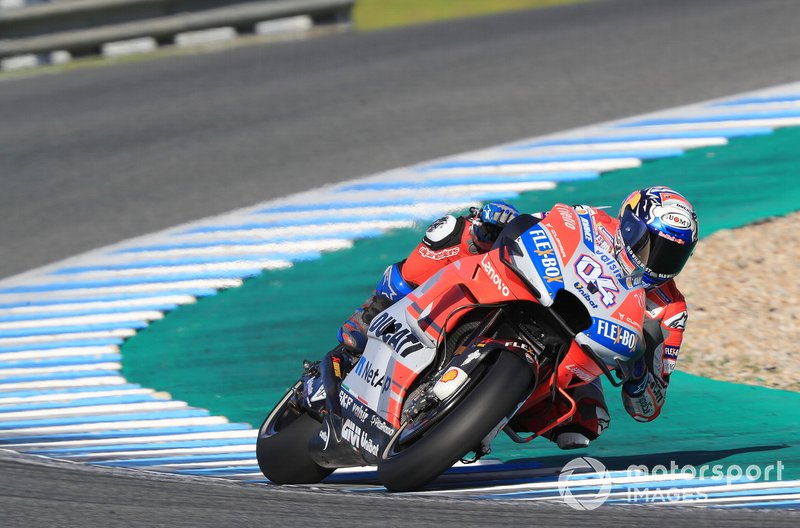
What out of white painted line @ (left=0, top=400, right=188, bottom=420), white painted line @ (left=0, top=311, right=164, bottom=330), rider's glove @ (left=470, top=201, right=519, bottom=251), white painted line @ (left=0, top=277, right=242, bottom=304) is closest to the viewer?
rider's glove @ (left=470, top=201, right=519, bottom=251)

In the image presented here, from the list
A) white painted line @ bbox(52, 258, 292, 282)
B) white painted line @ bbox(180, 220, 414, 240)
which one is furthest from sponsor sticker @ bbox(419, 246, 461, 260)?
white painted line @ bbox(180, 220, 414, 240)

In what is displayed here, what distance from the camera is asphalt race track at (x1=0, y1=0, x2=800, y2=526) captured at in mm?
10516

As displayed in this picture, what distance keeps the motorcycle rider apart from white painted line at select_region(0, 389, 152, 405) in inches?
76.6

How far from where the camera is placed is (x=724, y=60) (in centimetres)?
1269

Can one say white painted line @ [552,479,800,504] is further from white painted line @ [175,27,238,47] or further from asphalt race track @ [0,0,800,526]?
white painted line @ [175,27,238,47]

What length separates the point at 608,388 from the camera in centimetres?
695

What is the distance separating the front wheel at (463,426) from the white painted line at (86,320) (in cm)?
412

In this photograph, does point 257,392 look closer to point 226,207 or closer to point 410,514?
point 410,514

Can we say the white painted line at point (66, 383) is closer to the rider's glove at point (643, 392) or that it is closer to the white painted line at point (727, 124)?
the rider's glove at point (643, 392)

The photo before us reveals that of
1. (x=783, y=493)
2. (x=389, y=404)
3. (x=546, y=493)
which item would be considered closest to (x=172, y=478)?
(x=389, y=404)

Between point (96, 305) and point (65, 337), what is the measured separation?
0.57 meters

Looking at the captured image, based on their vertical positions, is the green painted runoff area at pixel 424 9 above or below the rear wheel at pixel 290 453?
above

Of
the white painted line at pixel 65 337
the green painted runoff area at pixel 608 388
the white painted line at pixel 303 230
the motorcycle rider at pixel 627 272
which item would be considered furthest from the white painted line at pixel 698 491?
the white painted line at pixel 303 230

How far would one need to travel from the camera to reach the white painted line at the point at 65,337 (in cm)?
799
